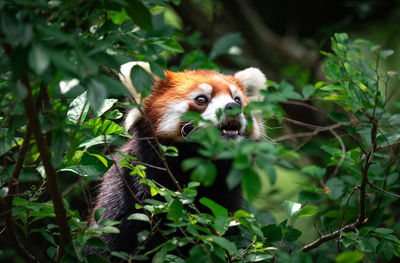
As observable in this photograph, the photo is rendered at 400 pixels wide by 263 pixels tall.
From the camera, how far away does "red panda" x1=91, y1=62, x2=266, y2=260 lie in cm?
328

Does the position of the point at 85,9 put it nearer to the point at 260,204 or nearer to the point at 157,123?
the point at 157,123

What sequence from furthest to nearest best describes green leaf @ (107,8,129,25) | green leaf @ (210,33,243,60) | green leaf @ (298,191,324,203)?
green leaf @ (210,33,243,60), green leaf @ (298,191,324,203), green leaf @ (107,8,129,25)

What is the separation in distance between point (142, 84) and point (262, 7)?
5643mm

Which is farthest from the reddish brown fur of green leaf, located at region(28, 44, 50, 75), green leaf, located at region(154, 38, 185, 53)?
green leaf, located at region(28, 44, 50, 75)

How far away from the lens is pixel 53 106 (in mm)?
1979

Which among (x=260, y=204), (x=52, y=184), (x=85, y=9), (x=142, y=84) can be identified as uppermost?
(x=85, y=9)

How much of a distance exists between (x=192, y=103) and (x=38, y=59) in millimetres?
2137

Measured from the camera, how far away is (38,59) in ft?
5.11

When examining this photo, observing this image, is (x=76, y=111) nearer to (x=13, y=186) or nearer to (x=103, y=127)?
(x=103, y=127)

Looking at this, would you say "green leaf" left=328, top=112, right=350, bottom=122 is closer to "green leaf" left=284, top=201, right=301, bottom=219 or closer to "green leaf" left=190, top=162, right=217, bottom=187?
"green leaf" left=284, top=201, right=301, bottom=219

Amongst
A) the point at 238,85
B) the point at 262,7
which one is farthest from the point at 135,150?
the point at 262,7

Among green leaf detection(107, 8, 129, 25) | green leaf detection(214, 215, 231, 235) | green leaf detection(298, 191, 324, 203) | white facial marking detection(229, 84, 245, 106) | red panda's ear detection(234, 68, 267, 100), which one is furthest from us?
red panda's ear detection(234, 68, 267, 100)

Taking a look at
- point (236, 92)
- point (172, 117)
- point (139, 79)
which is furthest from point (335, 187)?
point (139, 79)

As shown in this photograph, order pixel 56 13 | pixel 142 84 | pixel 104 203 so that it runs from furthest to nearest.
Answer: pixel 104 203 < pixel 142 84 < pixel 56 13
